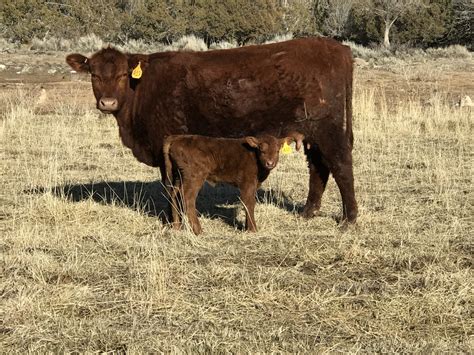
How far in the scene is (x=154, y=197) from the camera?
952 cm

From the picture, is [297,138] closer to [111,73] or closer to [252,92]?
[252,92]

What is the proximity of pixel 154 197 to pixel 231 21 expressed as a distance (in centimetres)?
2883

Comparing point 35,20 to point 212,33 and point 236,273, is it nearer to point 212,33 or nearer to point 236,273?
point 212,33

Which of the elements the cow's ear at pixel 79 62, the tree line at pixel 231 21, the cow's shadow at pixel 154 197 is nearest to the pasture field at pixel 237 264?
the cow's shadow at pixel 154 197

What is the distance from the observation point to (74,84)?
22.6 metres

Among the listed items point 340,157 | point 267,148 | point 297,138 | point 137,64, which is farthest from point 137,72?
point 340,157

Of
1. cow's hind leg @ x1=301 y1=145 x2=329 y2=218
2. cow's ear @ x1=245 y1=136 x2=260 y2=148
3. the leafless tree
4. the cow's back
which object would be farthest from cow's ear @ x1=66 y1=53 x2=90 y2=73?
the leafless tree

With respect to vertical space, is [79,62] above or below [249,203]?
above

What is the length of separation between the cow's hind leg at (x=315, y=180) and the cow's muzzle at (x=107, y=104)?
2.15m

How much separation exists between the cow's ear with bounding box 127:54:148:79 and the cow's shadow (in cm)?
141

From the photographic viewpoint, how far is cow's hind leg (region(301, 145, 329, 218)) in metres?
8.54

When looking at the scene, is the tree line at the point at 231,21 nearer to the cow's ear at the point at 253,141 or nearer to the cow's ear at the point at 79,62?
the cow's ear at the point at 79,62

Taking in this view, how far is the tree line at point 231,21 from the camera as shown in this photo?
37250 millimetres

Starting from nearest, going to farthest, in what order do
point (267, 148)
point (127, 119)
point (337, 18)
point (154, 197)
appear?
point (267, 148), point (127, 119), point (154, 197), point (337, 18)
